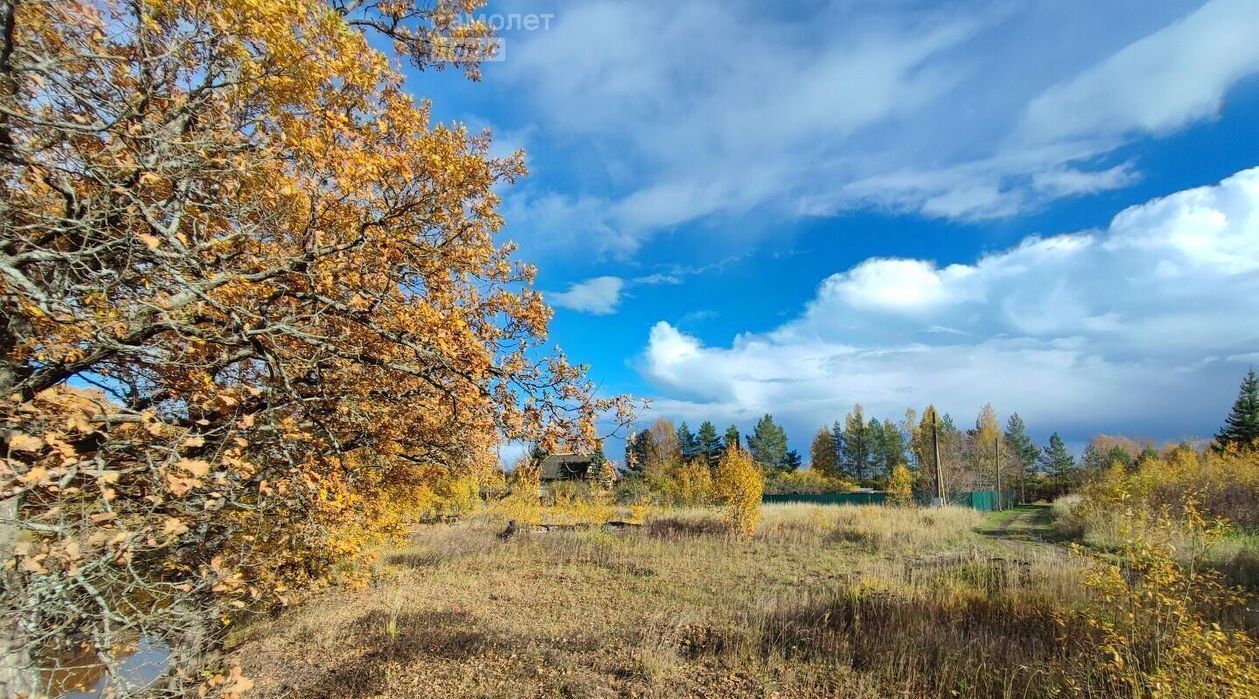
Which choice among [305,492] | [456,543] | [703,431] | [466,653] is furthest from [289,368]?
[703,431]

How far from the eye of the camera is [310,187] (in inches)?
181

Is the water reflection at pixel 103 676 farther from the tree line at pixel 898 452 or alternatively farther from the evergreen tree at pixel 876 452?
the evergreen tree at pixel 876 452

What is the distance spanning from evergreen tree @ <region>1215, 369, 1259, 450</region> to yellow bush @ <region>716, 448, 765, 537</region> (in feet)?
139

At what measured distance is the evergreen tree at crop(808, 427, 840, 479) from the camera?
241 ft

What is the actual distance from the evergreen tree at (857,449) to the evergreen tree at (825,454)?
157 cm

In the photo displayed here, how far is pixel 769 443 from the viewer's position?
245 feet

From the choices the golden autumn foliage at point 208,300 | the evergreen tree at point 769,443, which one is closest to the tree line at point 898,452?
the evergreen tree at point 769,443

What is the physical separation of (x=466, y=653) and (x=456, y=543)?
13.0 meters

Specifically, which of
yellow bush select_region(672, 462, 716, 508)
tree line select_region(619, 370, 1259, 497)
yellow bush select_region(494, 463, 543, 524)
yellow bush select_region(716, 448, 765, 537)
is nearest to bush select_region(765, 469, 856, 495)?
tree line select_region(619, 370, 1259, 497)

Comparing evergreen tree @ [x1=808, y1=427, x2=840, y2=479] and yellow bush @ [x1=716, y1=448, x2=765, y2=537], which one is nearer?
yellow bush @ [x1=716, y1=448, x2=765, y2=537]

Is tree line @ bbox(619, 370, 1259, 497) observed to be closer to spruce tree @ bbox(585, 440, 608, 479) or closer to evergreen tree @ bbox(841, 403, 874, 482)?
evergreen tree @ bbox(841, 403, 874, 482)

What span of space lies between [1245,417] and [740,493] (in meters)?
46.2

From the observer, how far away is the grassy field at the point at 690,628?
7133mm

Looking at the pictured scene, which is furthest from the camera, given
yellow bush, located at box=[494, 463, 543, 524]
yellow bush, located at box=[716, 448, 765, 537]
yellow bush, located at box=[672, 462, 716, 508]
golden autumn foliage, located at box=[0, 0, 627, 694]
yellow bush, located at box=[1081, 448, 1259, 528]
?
yellow bush, located at box=[672, 462, 716, 508]
